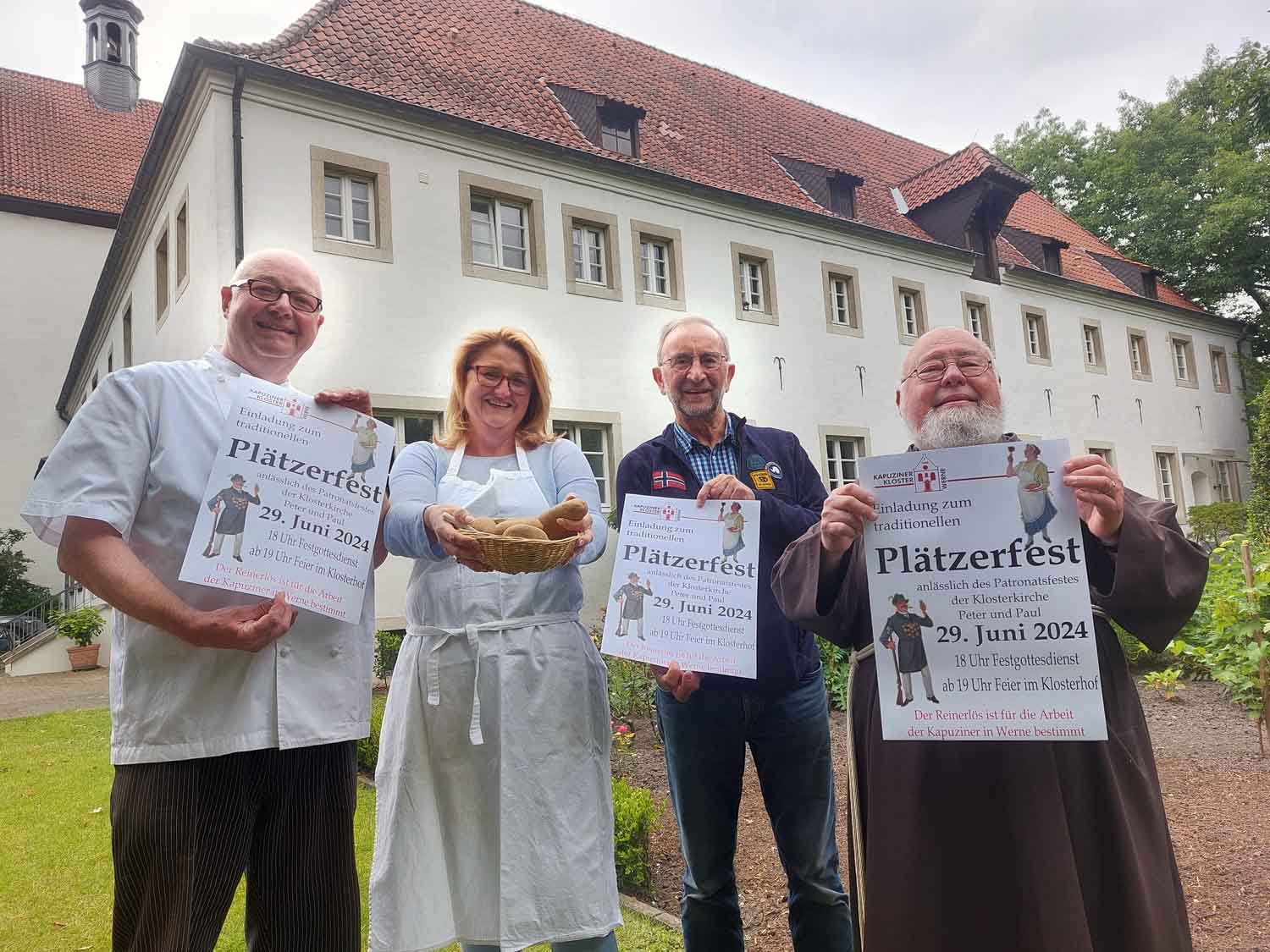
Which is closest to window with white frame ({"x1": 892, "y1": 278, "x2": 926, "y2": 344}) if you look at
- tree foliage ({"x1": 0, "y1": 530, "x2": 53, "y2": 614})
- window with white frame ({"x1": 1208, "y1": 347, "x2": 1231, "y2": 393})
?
window with white frame ({"x1": 1208, "y1": 347, "x2": 1231, "y2": 393})

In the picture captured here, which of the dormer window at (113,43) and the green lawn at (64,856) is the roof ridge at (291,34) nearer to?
the green lawn at (64,856)

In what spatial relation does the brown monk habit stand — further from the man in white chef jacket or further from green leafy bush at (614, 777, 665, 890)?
green leafy bush at (614, 777, 665, 890)

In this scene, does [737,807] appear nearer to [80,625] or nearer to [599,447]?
[599,447]

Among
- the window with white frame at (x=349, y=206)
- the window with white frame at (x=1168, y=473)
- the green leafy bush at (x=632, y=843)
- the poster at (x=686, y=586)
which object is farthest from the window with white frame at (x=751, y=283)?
the window with white frame at (x=1168, y=473)

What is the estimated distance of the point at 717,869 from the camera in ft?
8.73

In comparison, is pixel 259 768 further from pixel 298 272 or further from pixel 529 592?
pixel 298 272

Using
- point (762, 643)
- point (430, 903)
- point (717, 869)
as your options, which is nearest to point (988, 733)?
point (762, 643)

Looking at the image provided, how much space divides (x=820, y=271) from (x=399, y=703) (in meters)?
16.7

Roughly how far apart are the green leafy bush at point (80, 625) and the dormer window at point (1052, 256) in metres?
24.6

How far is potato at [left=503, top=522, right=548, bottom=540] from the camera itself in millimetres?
2266

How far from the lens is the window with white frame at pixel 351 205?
38.0 feet

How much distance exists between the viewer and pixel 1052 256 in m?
23.7

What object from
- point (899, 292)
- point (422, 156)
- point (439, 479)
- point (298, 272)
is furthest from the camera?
point (899, 292)

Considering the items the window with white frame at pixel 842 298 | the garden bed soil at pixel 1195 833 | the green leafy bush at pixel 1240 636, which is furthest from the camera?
the window with white frame at pixel 842 298
